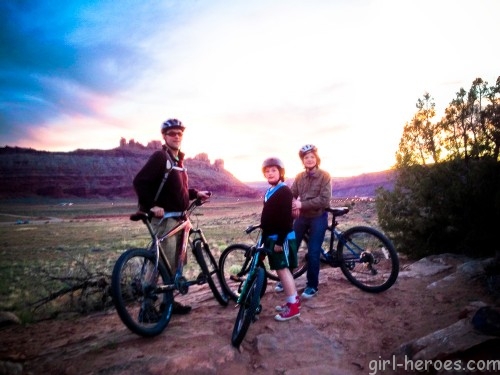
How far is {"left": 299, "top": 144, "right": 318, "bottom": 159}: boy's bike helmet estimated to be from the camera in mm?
4977

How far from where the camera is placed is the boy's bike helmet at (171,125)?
429 cm

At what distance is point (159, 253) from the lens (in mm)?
3936

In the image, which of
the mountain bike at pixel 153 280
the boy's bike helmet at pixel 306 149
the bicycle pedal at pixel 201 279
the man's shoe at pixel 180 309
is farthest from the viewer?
the boy's bike helmet at pixel 306 149

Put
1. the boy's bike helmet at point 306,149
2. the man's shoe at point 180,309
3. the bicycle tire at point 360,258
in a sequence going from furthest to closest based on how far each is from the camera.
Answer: the boy's bike helmet at point 306,149, the bicycle tire at point 360,258, the man's shoe at point 180,309

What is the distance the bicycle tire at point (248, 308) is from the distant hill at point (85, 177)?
284ft

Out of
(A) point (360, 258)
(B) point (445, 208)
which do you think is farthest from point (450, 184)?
(A) point (360, 258)

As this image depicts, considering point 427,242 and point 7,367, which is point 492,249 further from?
point 7,367

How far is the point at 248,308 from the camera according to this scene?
3.46m

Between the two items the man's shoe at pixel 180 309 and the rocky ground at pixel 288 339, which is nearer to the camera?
the rocky ground at pixel 288 339

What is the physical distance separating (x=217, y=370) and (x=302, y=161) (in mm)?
3372

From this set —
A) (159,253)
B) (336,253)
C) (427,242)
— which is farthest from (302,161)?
(427,242)

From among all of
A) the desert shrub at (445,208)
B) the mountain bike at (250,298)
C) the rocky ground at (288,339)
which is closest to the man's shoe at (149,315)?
the rocky ground at (288,339)

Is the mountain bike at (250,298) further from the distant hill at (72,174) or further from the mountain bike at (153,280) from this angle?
the distant hill at (72,174)

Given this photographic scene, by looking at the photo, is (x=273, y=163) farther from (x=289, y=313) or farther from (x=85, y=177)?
Result: (x=85, y=177)
